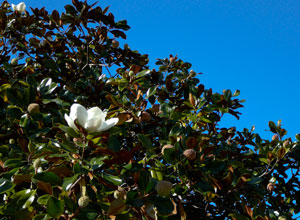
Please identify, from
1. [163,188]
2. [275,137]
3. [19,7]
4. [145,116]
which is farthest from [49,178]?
[19,7]

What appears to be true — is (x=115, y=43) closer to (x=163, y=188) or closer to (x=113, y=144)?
(x=113, y=144)

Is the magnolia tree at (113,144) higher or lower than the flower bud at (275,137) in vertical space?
lower

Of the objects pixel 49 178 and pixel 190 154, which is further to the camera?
pixel 190 154

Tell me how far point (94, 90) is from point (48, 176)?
4.21 ft

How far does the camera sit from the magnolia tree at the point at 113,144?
53.6 inches

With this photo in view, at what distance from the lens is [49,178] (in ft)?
4.42

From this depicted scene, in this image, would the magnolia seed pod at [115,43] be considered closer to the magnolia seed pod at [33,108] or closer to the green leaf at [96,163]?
the magnolia seed pod at [33,108]

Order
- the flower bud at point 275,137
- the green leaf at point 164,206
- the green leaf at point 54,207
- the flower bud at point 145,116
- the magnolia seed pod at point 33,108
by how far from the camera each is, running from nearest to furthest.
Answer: the green leaf at point 54,207
the green leaf at point 164,206
the magnolia seed pod at point 33,108
the flower bud at point 145,116
the flower bud at point 275,137

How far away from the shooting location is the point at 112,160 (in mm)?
1383

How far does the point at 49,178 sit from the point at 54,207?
0.45ft

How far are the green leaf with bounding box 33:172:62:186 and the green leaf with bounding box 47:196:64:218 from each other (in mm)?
105

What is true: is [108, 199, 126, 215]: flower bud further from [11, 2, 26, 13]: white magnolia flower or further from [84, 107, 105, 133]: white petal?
[11, 2, 26, 13]: white magnolia flower

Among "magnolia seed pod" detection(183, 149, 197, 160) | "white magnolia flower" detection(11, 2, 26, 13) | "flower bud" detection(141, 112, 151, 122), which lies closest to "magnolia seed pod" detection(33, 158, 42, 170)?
"magnolia seed pod" detection(183, 149, 197, 160)

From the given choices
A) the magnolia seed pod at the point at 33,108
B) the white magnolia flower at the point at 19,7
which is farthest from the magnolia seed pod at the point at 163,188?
the white magnolia flower at the point at 19,7
